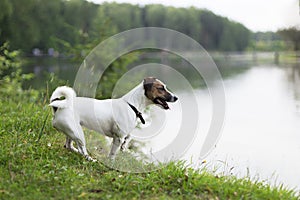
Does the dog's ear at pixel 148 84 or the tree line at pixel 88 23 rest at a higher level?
the tree line at pixel 88 23

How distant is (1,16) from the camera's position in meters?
14.3

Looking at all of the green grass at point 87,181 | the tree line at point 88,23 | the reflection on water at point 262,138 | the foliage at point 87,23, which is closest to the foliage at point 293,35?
the tree line at point 88,23

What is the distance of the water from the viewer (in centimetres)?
565

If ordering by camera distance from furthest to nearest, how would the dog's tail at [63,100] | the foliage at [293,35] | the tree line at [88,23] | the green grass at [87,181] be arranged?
the foliage at [293,35], the tree line at [88,23], the dog's tail at [63,100], the green grass at [87,181]

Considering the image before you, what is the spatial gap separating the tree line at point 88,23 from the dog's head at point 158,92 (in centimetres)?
780

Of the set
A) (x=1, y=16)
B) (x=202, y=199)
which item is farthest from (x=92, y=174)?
(x=1, y=16)

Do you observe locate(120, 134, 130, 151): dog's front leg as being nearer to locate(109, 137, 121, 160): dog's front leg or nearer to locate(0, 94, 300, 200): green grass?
locate(109, 137, 121, 160): dog's front leg

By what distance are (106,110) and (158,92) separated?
1.66ft

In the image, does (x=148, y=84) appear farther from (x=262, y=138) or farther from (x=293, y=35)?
(x=293, y=35)

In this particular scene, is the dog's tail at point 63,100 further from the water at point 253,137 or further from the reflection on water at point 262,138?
the reflection on water at point 262,138

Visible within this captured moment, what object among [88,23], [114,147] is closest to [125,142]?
[114,147]

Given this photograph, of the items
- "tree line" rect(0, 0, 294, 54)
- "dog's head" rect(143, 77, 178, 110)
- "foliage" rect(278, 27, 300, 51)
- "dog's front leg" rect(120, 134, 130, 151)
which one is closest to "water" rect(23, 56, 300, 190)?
"dog's front leg" rect(120, 134, 130, 151)

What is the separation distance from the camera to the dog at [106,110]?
3680 millimetres

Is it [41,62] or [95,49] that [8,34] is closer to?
[95,49]
